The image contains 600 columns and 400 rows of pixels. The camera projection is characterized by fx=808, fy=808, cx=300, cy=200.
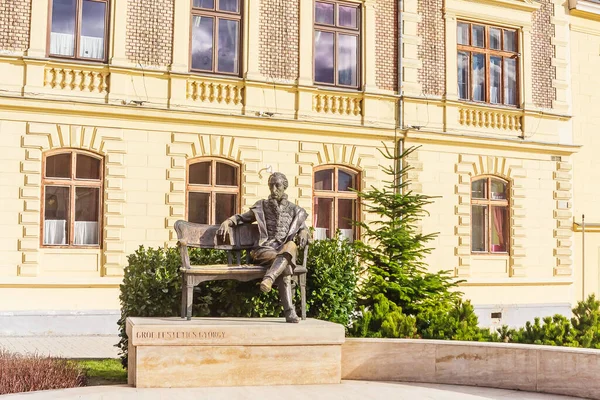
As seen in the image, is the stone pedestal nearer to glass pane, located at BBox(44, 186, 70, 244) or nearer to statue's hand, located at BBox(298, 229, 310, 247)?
statue's hand, located at BBox(298, 229, 310, 247)

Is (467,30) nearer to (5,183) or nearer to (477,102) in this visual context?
(477,102)

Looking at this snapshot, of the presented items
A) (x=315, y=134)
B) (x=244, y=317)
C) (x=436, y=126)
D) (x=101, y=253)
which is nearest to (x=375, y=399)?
(x=244, y=317)

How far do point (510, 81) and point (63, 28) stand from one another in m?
11.8

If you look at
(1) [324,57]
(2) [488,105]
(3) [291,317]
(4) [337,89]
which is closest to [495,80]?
(2) [488,105]

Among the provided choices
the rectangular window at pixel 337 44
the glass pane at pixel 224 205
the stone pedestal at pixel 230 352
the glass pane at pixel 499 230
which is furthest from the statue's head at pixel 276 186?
the glass pane at pixel 499 230

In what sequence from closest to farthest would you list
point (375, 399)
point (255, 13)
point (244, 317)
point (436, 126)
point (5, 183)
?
point (375, 399) → point (244, 317) → point (5, 183) → point (255, 13) → point (436, 126)

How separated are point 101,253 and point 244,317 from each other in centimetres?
757

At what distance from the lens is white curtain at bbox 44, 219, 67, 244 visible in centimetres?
1667

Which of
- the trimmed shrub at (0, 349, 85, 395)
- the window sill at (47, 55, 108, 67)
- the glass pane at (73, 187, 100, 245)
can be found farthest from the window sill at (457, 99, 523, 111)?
the trimmed shrub at (0, 349, 85, 395)

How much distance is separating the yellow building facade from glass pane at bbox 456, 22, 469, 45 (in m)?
0.10

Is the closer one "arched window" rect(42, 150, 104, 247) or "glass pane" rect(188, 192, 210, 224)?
"arched window" rect(42, 150, 104, 247)

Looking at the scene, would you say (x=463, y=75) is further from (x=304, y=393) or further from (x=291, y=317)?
(x=304, y=393)

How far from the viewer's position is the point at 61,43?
17141mm

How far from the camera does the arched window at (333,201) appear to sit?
761 inches
